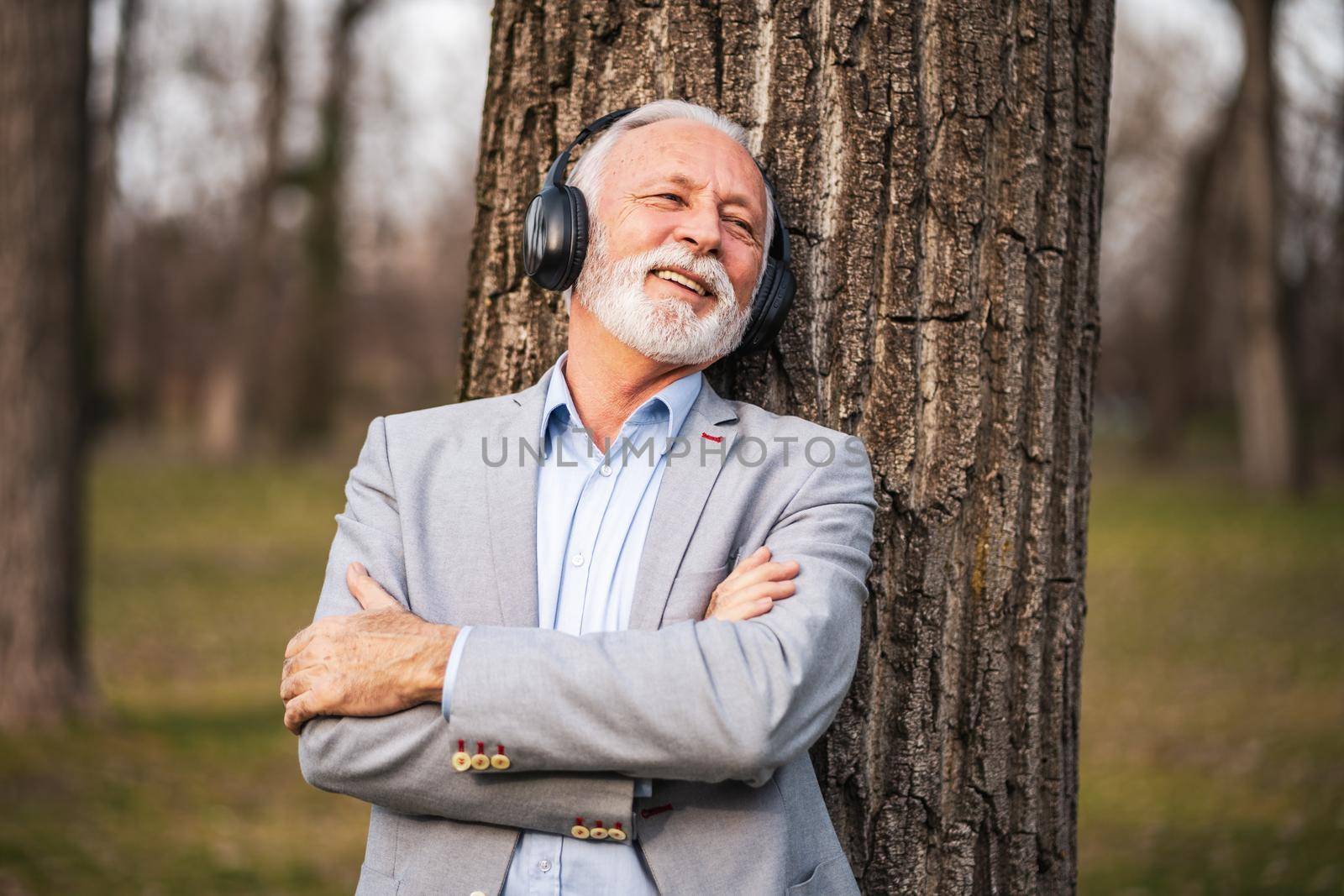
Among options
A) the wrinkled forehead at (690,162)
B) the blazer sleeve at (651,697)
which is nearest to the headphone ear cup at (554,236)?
the wrinkled forehead at (690,162)

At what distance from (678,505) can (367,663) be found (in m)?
0.66

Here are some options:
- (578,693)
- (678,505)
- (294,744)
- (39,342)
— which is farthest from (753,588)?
(39,342)

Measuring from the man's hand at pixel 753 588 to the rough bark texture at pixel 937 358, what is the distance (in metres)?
0.58

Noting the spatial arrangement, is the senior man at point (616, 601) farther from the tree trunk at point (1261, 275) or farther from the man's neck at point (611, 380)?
the tree trunk at point (1261, 275)

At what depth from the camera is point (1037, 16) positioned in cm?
278

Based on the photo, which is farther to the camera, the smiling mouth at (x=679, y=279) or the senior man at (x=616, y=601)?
the smiling mouth at (x=679, y=279)

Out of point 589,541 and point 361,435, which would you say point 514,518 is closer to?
point 589,541

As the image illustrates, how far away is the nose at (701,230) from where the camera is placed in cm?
253

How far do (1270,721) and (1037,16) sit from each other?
6428 millimetres

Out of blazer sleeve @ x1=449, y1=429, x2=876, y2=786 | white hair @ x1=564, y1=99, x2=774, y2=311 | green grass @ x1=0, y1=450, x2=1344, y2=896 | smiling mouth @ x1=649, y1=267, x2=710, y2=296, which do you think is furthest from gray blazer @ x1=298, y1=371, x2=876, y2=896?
green grass @ x1=0, y1=450, x2=1344, y2=896

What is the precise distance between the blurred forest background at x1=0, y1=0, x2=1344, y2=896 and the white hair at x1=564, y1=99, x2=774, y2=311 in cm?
84

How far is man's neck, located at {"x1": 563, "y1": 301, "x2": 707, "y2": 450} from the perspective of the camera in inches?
103

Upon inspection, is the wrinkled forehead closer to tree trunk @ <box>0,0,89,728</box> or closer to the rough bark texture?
the rough bark texture

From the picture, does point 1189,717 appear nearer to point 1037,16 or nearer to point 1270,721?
point 1270,721
